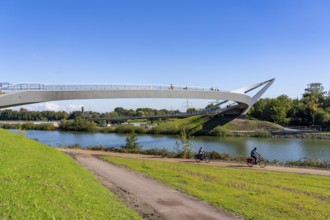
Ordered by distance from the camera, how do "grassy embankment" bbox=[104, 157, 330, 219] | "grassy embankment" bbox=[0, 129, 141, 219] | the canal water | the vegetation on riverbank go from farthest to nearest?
the canal water, the vegetation on riverbank, "grassy embankment" bbox=[104, 157, 330, 219], "grassy embankment" bbox=[0, 129, 141, 219]

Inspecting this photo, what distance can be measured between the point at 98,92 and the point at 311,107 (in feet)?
154

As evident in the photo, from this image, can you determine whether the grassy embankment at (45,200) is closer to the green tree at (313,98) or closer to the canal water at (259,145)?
the canal water at (259,145)

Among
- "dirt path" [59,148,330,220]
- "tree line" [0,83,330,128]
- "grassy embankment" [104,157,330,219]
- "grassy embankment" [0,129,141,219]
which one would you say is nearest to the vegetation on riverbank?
"grassy embankment" [104,157,330,219]

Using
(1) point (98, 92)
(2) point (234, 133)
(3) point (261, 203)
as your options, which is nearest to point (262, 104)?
(2) point (234, 133)

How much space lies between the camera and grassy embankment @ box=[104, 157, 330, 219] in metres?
8.70

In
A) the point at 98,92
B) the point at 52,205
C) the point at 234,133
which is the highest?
the point at 98,92

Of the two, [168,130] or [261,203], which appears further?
[168,130]

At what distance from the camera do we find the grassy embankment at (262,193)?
28.6 ft

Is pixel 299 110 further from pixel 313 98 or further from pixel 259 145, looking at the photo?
pixel 259 145

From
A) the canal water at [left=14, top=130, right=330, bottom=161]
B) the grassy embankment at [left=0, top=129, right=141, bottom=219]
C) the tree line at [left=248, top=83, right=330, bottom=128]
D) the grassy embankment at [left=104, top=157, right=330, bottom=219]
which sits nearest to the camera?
the grassy embankment at [left=0, top=129, right=141, bottom=219]

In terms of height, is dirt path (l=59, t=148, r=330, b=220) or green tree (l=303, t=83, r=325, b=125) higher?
green tree (l=303, t=83, r=325, b=125)

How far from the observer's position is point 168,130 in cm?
6650

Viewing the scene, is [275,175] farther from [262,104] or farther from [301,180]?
[262,104]

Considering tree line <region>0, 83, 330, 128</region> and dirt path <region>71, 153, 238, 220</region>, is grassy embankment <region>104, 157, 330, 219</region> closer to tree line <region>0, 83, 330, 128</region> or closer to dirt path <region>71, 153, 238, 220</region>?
dirt path <region>71, 153, 238, 220</region>
